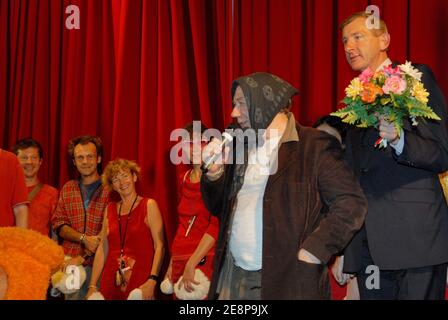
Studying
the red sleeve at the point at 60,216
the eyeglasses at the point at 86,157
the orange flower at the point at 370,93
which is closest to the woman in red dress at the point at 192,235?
the eyeglasses at the point at 86,157

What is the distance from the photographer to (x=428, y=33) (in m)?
4.04

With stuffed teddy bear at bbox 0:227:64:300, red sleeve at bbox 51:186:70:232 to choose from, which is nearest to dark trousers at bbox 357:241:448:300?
stuffed teddy bear at bbox 0:227:64:300

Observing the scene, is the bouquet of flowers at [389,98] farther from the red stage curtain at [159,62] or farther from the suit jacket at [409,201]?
the red stage curtain at [159,62]

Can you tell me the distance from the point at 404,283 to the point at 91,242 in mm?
2374

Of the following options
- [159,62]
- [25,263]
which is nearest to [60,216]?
[159,62]

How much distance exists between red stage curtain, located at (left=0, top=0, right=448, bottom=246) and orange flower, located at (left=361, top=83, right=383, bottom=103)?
1791 millimetres

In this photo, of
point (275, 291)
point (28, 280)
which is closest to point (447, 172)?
point (275, 291)

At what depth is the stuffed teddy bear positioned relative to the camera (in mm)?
2709

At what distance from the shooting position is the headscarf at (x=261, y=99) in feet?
8.19

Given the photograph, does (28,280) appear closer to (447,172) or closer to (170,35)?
(447,172)

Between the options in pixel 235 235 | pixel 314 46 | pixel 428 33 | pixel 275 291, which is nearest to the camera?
pixel 275 291

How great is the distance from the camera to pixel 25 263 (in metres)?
2.76

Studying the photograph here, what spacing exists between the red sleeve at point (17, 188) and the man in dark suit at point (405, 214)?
1.87 meters

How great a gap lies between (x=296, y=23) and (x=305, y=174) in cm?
222
